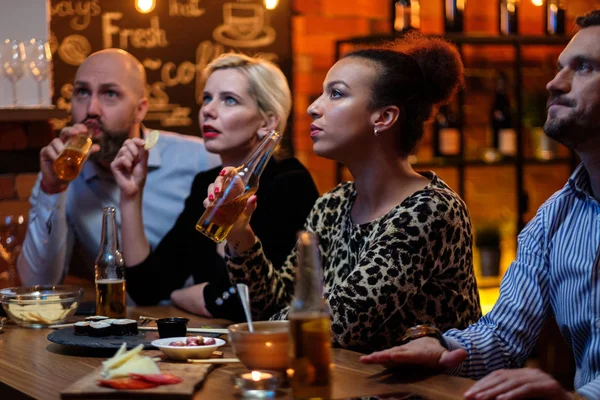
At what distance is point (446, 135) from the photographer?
5.11 m

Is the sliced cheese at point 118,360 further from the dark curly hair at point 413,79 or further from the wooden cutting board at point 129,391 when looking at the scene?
the dark curly hair at point 413,79

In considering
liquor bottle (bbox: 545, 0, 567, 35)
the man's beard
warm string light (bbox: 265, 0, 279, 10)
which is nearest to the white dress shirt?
the man's beard

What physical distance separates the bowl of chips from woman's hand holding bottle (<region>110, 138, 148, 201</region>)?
617 millimetres

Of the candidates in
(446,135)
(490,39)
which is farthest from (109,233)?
(490,39)

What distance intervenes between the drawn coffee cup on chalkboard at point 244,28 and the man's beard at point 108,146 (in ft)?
5.20

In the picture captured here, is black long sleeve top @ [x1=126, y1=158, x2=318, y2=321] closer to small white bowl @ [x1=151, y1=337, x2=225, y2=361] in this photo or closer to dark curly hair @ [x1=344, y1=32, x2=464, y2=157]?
dark curly hair @ [x1=344, y1=32, x2=464, y2=157]

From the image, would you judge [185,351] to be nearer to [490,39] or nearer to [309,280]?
[309,280]

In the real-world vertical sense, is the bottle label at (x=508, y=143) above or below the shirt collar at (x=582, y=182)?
below

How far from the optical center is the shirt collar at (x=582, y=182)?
2215mm

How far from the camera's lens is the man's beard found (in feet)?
11.8

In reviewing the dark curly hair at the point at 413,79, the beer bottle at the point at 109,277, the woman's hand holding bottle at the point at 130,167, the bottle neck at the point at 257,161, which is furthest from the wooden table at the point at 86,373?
the woman's hand holding bottle at the point at 130,167

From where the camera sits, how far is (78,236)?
3670 millimetres

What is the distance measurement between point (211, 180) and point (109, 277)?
908mm

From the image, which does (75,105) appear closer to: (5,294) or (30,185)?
(30,185)
